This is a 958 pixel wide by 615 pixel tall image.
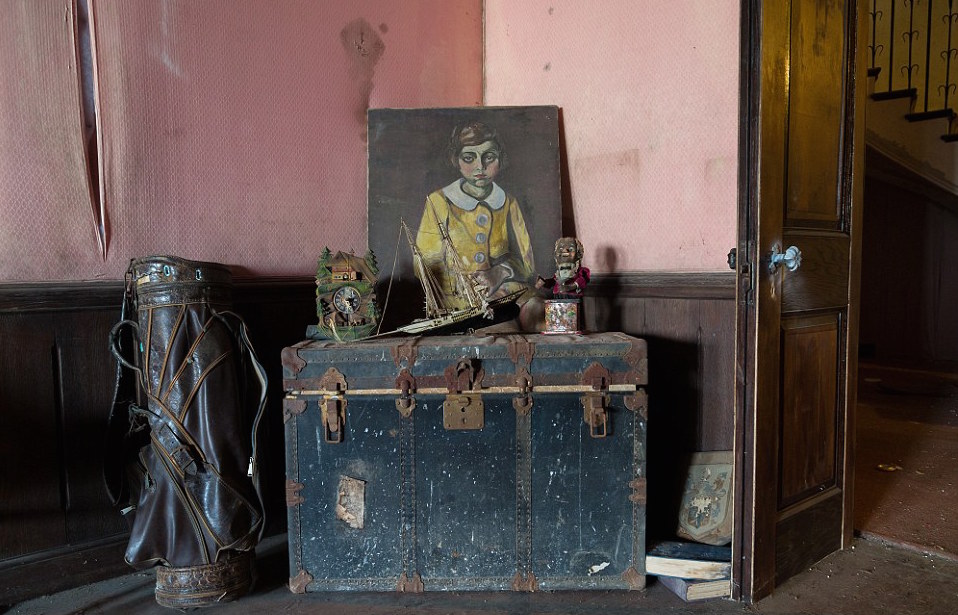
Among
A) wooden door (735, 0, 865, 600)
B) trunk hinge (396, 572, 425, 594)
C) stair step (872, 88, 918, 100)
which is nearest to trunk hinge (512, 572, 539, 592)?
trunk hinge (396, 572, 425, 594)

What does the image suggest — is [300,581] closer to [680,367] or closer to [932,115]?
[680,367]

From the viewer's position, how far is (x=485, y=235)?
2689 mm

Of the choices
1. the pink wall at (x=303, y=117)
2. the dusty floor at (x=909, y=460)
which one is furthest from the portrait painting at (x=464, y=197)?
the dusty floor at (x=909, y=460)

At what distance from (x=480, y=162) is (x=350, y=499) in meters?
1.46

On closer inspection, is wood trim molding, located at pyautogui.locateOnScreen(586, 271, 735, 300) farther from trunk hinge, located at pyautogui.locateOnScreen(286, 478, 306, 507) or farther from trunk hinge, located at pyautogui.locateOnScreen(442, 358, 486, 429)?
trunk hinge, located at pyautogui.locateOnScreen(286, 478, 306, 507)

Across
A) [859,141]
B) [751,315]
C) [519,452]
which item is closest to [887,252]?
[859,141]

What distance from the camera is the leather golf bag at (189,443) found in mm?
1911

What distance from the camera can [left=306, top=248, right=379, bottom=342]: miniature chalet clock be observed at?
2.14 meters

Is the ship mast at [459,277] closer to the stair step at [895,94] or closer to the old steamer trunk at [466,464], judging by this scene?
the old steamer trunk at [466,464]

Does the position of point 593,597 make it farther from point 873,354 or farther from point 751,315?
point 873,354

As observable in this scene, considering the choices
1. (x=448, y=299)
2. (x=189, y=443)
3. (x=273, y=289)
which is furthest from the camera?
(x=448, y=299)

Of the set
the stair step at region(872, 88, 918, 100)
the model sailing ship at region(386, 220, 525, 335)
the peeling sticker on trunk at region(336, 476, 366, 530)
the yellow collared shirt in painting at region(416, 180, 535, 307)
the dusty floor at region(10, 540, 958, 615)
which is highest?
the stair step at region(872, 88, 918, 100)

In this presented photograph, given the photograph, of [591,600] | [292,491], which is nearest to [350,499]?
[292,491]

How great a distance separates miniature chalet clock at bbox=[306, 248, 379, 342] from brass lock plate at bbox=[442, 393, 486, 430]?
38 cm
